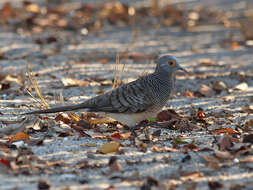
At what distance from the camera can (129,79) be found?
6.20 meters

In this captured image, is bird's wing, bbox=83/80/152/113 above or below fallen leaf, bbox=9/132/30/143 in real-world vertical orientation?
above

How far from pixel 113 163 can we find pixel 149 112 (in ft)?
3.65

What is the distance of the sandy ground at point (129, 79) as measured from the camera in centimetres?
321

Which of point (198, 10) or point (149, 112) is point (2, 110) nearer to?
point (149, 112)

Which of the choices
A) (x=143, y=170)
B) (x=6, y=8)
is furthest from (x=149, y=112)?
(x=6, y=8)

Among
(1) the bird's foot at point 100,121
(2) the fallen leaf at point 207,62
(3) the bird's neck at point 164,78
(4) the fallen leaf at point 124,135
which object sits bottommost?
(4) the fallen leaf at point 124,135

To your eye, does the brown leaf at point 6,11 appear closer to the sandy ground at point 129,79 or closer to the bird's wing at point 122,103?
the sandy ground at point 129,79

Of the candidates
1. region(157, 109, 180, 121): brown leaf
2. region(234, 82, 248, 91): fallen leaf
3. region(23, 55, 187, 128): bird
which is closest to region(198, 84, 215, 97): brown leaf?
region(234, 82, 248, 91): fallen leaf

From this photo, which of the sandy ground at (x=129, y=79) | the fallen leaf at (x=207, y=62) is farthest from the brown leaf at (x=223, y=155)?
Result: the fallen leaf at (x=207, y=62)

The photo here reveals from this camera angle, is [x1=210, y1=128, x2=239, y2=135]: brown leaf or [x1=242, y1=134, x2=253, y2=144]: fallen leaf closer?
[x1=242, y1=134, x2=253, y2=144]: fallen leaf

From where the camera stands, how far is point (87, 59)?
7.43 metres

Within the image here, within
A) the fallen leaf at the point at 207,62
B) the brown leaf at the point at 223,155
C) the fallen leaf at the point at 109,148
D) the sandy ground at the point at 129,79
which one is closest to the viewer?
the sandy ground at the point at 129,79

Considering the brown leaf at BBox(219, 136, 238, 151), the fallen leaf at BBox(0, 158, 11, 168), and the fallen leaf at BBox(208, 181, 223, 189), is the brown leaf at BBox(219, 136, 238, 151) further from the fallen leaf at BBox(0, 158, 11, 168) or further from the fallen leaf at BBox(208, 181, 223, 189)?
the fallen leaf at BBox(0, 158, 11, 168)

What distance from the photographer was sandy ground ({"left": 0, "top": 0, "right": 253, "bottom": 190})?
10.5ft
